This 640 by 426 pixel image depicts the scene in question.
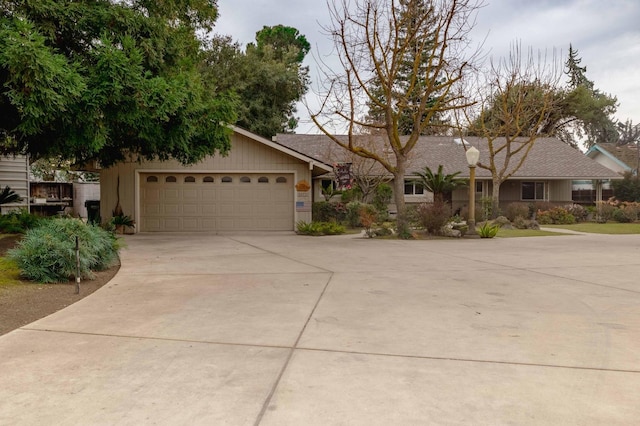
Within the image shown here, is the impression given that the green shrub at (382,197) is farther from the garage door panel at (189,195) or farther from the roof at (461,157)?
the garage door panel at (189,195)

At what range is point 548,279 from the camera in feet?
27.4

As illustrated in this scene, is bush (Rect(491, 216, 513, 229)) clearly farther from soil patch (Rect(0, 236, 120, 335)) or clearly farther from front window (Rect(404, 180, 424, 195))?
soil patch (Rect(0, 236, 120, 335))

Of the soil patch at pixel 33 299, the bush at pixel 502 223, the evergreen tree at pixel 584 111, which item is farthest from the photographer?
the evergreen tree at pixel 584 111

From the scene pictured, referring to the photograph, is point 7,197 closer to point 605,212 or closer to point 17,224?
point 17,224

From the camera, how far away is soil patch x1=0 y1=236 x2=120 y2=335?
5574 mm

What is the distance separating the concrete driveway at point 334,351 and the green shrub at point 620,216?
713 inches

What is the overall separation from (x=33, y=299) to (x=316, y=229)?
11.9m

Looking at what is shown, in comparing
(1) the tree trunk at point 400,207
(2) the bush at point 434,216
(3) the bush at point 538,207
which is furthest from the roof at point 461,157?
(2) the bush at point 434,216

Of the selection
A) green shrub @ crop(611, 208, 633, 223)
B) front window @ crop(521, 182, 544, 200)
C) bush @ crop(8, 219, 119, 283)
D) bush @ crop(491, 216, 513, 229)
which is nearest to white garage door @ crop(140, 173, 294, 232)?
bush @ crop(491, 216, 513, 229)

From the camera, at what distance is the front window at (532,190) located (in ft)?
92.6

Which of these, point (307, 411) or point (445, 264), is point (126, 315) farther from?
point (445, 264)

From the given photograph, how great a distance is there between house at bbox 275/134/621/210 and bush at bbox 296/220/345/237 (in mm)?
7055

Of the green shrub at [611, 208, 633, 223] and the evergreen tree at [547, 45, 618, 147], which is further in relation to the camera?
the evergreen tree at [547, 45, 618, 147]

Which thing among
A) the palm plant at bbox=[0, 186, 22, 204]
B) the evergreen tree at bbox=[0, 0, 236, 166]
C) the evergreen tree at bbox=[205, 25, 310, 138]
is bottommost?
the palm plant at bbox=[0, 186, 22, 204]
